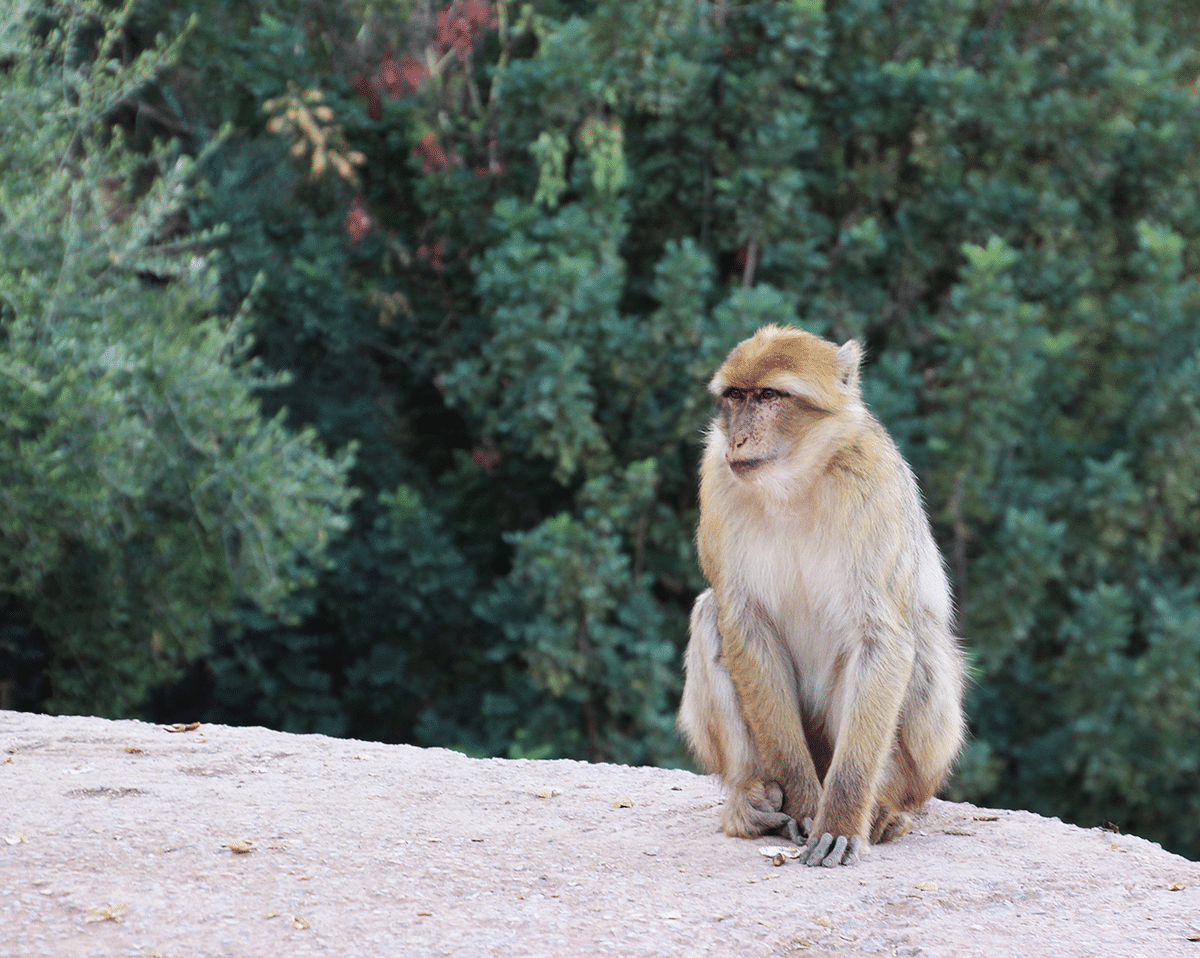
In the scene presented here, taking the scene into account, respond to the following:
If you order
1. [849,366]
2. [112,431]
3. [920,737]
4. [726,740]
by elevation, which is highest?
[849,366]

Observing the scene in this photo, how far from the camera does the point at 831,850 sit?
3910 mm

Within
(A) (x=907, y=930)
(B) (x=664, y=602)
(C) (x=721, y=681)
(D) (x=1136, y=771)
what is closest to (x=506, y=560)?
(B) (x=664, y=602)

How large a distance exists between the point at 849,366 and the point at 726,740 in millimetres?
1234

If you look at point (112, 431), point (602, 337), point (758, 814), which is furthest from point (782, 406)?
A: point (602, 337)

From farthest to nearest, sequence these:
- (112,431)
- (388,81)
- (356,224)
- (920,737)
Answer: (388,81)
(356,224)
(112,431)
(920,737)

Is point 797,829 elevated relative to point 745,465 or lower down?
lower down

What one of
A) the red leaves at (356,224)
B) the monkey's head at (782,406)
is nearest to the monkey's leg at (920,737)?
the monkey's head at (782,406)

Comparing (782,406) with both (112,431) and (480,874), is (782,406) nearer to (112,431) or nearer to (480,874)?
(480,874)

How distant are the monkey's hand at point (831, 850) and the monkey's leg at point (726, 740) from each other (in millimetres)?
173

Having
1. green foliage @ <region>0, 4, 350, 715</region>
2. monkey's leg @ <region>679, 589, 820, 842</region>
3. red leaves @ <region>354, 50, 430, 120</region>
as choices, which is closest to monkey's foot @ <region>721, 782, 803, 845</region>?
monkey's leg @ <region>679, 589, 820, 842</region>

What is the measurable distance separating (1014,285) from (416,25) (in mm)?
4750

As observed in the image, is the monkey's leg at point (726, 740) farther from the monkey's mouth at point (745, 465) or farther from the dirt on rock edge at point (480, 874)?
the monkey's mouth at point (745, 465)

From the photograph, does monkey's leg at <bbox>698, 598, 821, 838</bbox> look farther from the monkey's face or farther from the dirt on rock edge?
the monkey's face

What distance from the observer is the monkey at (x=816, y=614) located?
3.97m
